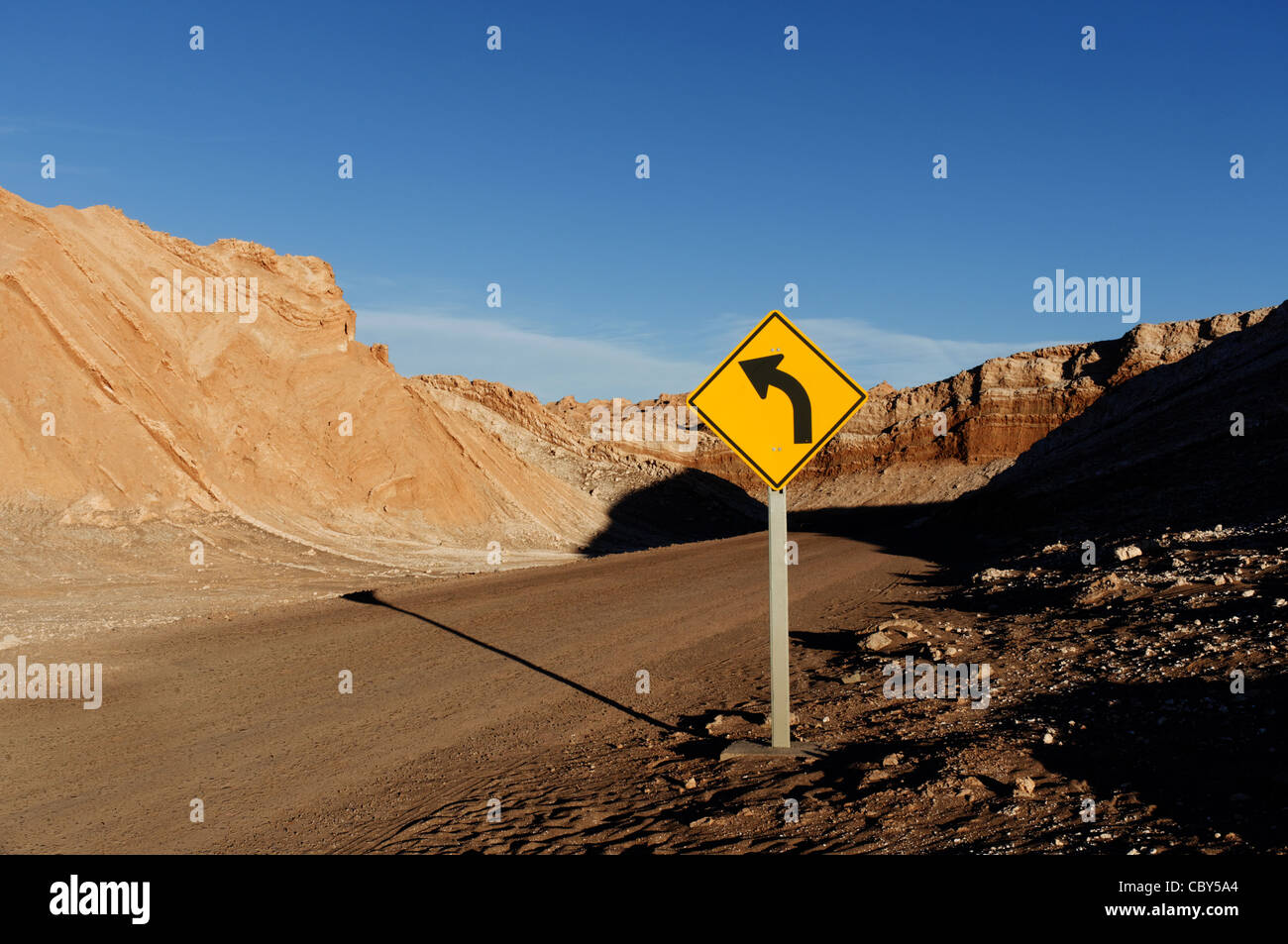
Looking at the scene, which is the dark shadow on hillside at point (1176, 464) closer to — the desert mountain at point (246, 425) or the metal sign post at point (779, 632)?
the desert mountain at point (246, 425)

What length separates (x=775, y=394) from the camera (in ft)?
20.8

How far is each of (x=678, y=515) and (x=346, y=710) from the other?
145ft

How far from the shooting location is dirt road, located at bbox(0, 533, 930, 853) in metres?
5.91

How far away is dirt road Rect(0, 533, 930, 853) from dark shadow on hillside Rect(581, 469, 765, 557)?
27.4 meters

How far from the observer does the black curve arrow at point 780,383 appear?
20.7 ft

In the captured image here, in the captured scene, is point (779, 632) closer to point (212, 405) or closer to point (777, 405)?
point (777, 405)
